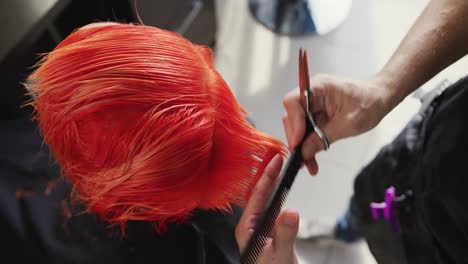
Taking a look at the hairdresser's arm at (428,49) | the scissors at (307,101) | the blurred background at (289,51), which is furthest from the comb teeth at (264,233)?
the blurred background at (289,51)

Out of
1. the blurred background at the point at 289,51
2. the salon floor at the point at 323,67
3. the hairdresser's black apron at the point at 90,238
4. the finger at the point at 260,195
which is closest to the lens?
the finger at the point at 260,195

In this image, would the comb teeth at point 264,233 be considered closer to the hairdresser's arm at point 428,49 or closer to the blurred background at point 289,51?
the hairdresser's arm at point 428,49

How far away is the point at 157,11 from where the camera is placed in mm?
1041

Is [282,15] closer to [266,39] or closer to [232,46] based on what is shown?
[266,39]

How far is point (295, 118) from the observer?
628 millimetres

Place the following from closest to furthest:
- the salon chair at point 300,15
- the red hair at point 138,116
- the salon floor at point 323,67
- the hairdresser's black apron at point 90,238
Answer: the red hair at point 138,116
the hairdresser's black apron at point 90,238
the salon floor at point 323,67
the salon chair at point 300,15

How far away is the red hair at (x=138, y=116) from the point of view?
46 centimetres

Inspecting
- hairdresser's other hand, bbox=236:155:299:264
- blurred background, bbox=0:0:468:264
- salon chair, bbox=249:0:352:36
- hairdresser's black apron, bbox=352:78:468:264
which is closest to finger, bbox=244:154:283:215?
hairdresser's other hand, bbox=236:155:299:264

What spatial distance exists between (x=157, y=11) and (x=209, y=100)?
0.63 m

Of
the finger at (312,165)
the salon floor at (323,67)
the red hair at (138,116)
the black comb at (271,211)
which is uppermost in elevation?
the red hair at (138,116)

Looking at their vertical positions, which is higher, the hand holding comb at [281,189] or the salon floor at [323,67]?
the hand holding comb at [281,189]

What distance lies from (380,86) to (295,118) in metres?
0.15

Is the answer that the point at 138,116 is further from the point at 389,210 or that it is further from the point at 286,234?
the point at 389,210

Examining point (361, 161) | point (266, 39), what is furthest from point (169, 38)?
point (266, 39)
